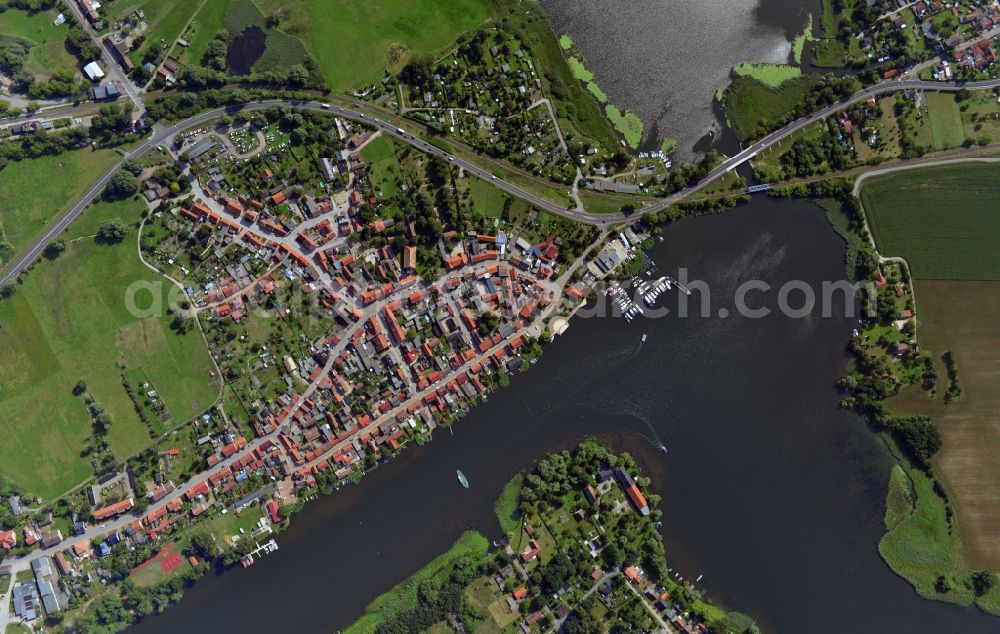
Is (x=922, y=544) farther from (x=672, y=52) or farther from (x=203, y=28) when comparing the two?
(x=203, y=28)

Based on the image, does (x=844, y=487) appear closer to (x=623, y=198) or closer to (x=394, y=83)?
(x=623, y=198)

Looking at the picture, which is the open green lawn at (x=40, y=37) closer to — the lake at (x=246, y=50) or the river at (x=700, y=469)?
the lake at (x=246, y=50)

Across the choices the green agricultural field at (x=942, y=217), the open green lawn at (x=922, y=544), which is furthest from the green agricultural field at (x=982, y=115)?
the open green lawn at (x=922, y=544)

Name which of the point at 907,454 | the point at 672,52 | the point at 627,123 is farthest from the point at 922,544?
the point at 672,52

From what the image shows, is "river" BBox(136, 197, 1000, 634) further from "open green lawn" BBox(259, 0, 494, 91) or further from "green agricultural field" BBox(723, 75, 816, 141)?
"open green lawn" BBox(259, 0, 494, 91)

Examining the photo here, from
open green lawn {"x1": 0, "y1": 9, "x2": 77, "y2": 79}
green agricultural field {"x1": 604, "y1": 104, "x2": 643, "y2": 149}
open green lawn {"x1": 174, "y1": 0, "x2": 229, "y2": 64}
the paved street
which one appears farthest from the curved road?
open green lawn {"x1": 0, "y1": 9, "x2": 77, "y2": 79}

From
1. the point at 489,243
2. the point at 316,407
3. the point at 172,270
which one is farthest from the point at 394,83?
the point at 316,407
